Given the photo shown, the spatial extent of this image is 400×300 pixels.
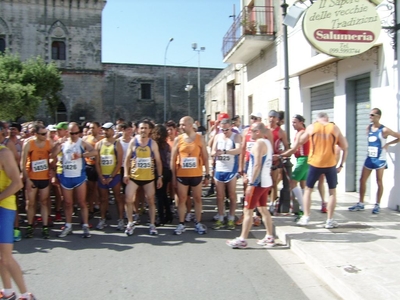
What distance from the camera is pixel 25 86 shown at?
89.6 feet

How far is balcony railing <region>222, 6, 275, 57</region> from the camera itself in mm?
14656

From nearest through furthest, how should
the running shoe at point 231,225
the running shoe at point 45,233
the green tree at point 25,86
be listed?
the running shoe at point 45,233 → the running shoe at point 231,225 → the green tree at point 25,86

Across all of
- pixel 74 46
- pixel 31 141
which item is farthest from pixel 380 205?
Result: pixel 74 46

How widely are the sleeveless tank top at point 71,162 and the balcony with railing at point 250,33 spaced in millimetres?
9491

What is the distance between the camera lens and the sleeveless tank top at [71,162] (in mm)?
6727

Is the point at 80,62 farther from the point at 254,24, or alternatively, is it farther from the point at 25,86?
the point at 254,24

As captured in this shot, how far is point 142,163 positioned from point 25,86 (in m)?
23.6

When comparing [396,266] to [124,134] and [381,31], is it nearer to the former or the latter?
[381,31]

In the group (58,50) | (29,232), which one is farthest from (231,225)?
(58,50)

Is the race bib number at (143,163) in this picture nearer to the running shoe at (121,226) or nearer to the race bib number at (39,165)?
the running shoe at (121,226)

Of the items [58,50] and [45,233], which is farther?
[58,50]

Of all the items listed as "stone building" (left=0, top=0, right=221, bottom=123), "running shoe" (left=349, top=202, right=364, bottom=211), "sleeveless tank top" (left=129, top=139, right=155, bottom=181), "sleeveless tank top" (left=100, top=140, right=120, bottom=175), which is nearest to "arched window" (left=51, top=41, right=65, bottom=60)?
"stone building" (left=0, top=0, right=221, bottom=123)

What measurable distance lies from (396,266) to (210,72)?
41133 millimetres

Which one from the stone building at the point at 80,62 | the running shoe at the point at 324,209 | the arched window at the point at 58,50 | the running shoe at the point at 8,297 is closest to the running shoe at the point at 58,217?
the running shoe at the point at 8,297
